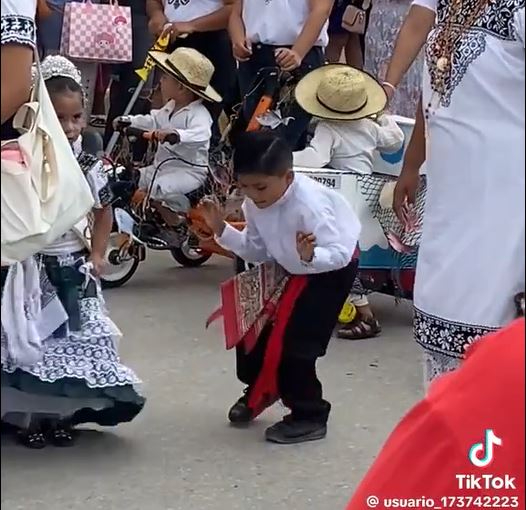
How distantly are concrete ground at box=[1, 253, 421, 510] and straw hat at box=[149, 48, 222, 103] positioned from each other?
3.32 ft

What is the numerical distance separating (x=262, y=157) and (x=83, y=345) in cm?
75

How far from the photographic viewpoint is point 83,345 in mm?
3645

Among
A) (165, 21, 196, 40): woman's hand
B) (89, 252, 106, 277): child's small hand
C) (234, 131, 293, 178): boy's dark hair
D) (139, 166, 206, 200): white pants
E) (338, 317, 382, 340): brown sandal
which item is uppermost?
(234, 131, 293, 178): boy's dark hair

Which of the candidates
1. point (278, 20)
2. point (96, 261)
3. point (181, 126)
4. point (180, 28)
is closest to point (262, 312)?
point (96, 261)

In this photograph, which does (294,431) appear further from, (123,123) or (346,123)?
(123,123)

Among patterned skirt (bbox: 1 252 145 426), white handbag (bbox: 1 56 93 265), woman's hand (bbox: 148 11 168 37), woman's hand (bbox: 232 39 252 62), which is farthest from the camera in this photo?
woman's hand (bbox: 148 11 168 37)

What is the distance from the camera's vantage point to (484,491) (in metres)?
2.21

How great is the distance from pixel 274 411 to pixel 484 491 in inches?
80.2

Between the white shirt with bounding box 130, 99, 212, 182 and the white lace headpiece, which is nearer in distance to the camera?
the white lace headpiece

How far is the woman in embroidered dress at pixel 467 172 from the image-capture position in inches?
97.0

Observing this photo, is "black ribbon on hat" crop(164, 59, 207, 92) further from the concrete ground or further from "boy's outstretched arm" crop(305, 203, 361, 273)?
"boy's outstretched arm" crop(305, 203, 361, 273)

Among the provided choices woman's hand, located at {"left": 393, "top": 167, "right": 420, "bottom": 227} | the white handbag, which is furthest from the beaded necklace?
the white handbag

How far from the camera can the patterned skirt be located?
352 centimetres

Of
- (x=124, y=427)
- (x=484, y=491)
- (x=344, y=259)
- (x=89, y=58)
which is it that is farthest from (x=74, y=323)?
(x=89, y=58)
